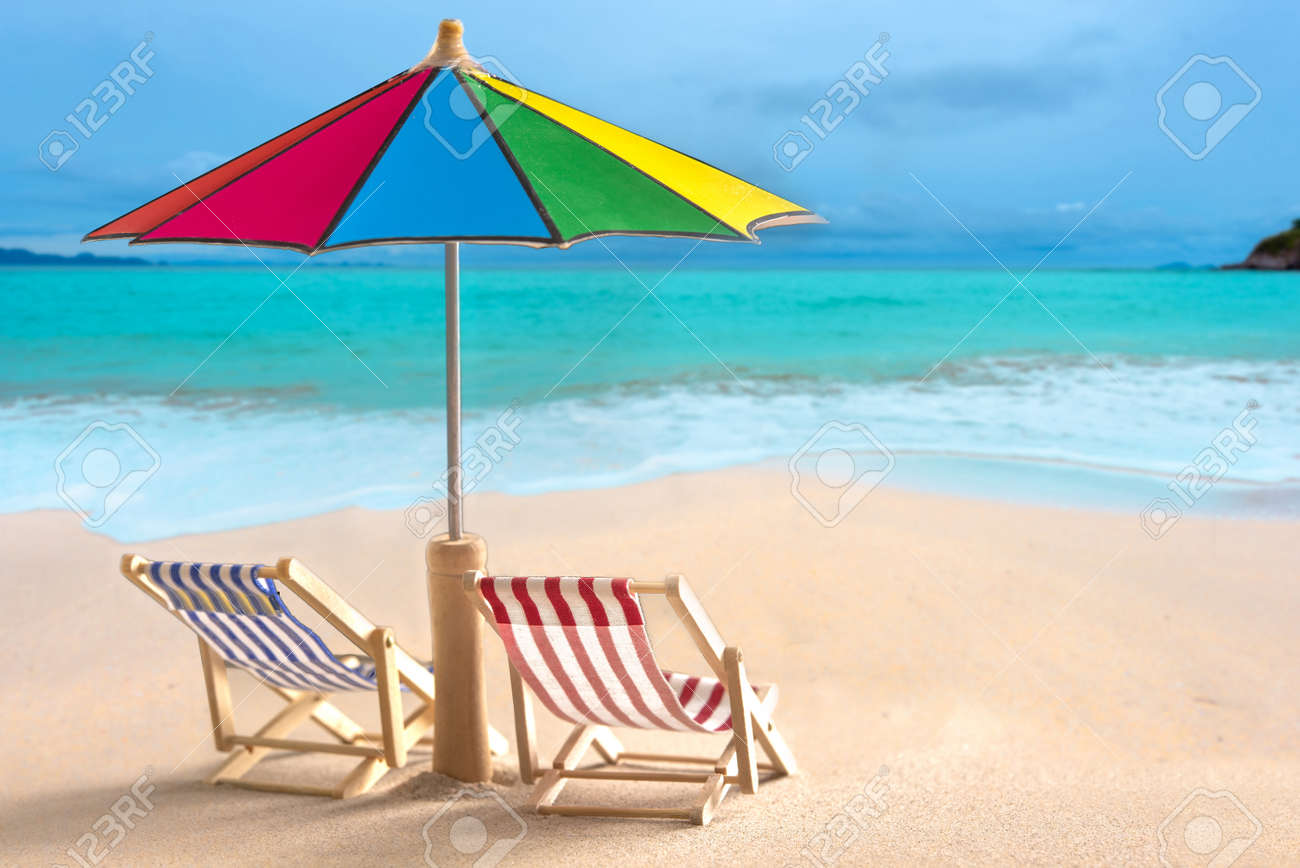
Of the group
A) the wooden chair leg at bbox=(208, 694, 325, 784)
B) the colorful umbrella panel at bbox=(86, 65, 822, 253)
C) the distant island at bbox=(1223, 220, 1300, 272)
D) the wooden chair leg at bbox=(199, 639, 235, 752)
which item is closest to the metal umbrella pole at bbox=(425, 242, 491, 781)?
the colorful umbrella panel at bbox=(86, 65, 822, 253)

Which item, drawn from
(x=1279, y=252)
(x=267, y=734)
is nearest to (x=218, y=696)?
(x=267, y=734)

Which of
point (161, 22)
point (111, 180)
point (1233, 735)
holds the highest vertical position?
point (161, 22)

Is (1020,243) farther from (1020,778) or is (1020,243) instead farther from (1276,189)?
(1020,778)

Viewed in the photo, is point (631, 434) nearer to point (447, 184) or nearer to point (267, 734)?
point (267, 734)

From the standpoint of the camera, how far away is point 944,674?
3961 mm

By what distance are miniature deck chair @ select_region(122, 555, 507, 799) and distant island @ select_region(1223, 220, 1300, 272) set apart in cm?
4109

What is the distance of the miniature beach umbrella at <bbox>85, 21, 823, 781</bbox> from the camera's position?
2061 mm

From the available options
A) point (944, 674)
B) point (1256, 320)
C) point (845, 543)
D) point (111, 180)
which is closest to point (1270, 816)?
point (944, 674)

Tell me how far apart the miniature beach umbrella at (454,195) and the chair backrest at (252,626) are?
0.32 m

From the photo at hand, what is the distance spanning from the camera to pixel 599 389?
1393cm

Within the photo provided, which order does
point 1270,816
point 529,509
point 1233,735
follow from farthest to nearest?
1. point 529,509
2. point 1233,735
3. point 1270,816

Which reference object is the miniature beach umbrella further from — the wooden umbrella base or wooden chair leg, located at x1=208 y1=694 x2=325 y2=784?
wooden chair leg, located at x1=208 y1=694 x2=325 y2=784

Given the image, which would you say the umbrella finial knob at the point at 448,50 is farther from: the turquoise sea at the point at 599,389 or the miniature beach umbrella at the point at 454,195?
the turquoise sea at the point at 599,389

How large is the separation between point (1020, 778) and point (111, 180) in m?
30.4
